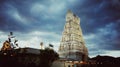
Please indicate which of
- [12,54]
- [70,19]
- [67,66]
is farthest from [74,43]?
[12,54]

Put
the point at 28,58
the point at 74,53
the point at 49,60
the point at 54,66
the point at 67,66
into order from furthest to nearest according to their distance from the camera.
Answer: the point at 74,53 → the point at 67,66 → the point at 54,66 → the point at 49,60 → the point at 28,58

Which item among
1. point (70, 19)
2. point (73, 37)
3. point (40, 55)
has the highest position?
point (70, 19)

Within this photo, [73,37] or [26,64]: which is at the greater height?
[73,37]

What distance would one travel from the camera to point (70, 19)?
90062 mm

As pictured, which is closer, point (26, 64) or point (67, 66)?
point (26, 64)

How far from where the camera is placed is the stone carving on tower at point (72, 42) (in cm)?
8407

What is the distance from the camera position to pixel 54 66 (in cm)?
5691

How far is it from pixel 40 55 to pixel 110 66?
19085 millimetres

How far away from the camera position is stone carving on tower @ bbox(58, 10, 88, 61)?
276ft

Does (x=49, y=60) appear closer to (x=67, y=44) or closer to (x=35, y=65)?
(x=35, y=65)

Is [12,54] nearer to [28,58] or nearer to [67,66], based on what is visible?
[28,58]

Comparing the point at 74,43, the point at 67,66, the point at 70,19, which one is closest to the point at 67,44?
the point at 74,43

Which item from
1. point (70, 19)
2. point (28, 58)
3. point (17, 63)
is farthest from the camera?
point (70, 19)

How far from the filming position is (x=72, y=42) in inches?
3378
